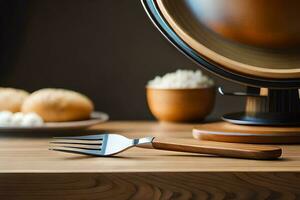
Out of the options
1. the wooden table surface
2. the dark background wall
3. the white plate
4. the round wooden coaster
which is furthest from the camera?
the dark background wall

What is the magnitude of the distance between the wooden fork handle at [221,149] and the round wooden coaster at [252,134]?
0.15ft

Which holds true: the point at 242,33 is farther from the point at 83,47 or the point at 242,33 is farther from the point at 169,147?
the point at 83,47

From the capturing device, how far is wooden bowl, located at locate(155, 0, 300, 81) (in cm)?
73

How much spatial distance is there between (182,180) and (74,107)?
0.36 meters

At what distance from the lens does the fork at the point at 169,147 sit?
2.10ft

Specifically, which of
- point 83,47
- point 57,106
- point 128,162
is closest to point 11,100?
point 57,106

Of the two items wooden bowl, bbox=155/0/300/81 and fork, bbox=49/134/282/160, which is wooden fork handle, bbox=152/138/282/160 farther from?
wooden bowl, bbox=155/0/300/81

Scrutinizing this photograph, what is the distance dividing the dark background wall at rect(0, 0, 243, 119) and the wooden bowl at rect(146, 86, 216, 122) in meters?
0.13

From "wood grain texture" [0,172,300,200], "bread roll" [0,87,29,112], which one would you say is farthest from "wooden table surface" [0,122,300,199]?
"bread roll" [0,87,29,112]

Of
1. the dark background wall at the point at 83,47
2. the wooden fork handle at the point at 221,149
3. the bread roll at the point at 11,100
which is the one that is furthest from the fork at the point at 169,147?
the dark background wall at the point at 83,47

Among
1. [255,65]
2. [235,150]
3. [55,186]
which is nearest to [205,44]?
[255,65]

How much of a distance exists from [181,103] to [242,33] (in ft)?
0.82

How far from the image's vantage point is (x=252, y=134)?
2.39 ft

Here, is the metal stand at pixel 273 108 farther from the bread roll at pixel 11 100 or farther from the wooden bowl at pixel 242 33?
the bread roll at pixel 11 100
